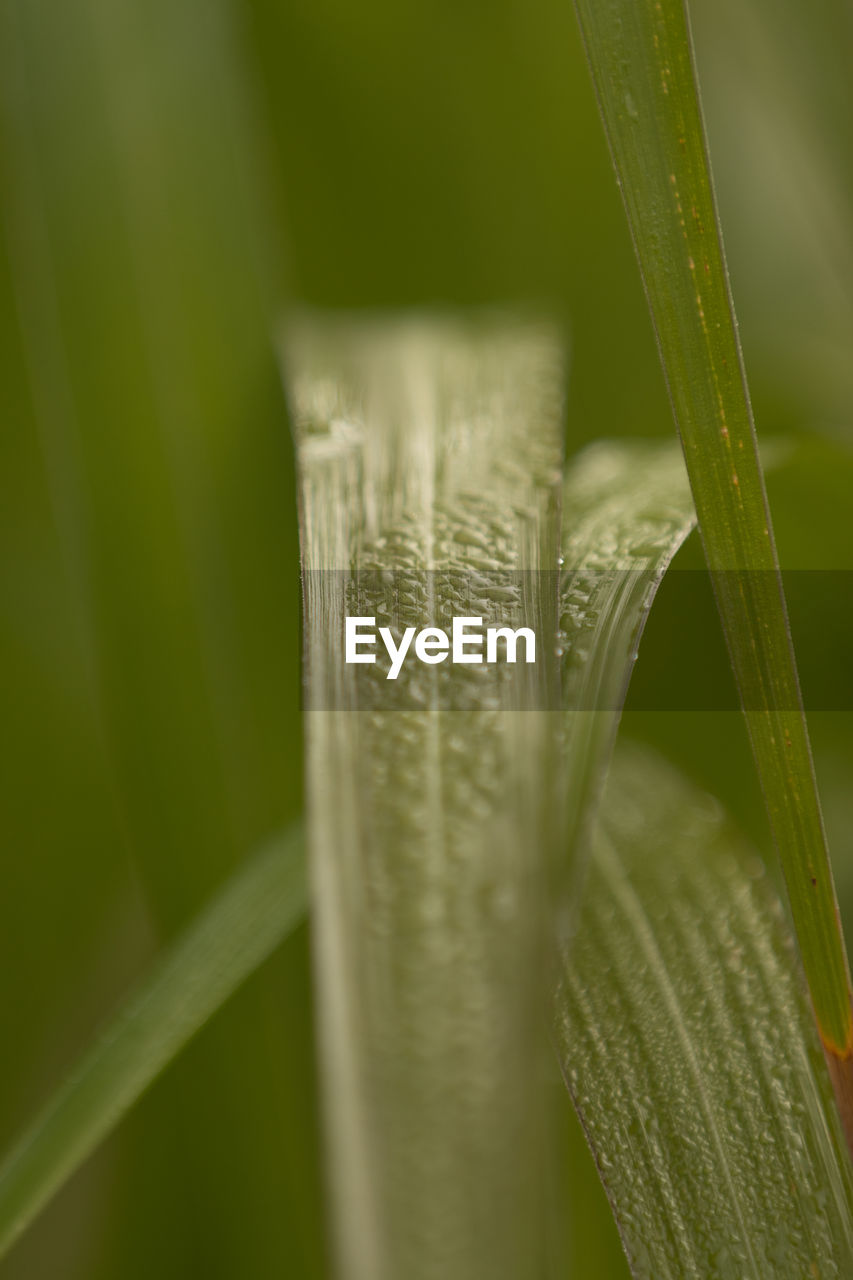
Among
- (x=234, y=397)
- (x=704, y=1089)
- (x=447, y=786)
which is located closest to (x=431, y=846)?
(x=447, y=786)

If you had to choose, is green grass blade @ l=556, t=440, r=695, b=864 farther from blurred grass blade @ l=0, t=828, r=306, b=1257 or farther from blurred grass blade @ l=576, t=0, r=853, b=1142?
blurred grass blade @ l=0, t=828, r=306, b=1257

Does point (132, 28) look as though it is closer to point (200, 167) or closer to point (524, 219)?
point (200, 167)

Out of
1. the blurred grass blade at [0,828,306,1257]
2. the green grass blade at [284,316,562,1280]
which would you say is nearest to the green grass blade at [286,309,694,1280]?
the green grass blade at [284,316,562,1280]

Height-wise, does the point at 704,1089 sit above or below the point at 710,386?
below

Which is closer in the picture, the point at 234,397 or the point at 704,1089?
the point at 704,1089

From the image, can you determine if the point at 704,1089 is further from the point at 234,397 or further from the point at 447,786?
the point at 234,397

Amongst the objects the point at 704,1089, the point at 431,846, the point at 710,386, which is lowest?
the point at 704,1089

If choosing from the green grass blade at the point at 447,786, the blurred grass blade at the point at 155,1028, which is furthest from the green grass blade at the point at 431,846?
the blurred grass blade at the point at 155,1028
